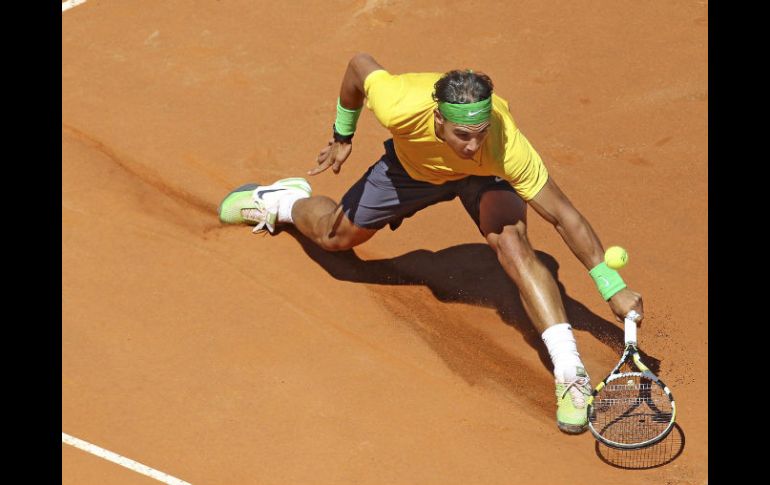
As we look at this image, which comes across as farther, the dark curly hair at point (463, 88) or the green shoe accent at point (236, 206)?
the green shoe accent at point (236, 206)

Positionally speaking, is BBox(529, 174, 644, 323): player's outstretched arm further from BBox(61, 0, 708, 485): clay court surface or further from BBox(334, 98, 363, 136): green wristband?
BBox(334, 98, 363, 136): green wristband

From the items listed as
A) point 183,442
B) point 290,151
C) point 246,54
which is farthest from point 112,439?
point 246,54

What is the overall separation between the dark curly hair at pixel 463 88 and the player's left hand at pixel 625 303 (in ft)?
4.17

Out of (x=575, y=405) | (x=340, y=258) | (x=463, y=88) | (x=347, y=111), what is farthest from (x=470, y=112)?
(x=340, y=258)

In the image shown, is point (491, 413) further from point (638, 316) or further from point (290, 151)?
point (290, 151)

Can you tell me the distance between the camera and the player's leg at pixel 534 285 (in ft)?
20.3

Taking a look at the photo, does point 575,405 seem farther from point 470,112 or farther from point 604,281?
point 470,112

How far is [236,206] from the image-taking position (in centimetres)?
773

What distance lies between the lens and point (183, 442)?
6066 millimetres

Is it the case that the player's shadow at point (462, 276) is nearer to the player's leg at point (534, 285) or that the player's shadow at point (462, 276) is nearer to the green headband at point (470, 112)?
the player's leg at point (534, 285)

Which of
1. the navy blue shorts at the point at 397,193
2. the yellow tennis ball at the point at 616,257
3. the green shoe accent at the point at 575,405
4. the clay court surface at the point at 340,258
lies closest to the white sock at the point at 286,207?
the clay court surface at the point at 340,258

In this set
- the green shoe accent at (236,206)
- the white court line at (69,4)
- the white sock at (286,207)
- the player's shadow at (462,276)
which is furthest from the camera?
the white court line at (69,4)

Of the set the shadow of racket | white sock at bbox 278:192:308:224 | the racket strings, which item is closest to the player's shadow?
white sock at bbox 278:192:308:224

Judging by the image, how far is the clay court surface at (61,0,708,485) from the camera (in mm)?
6121
